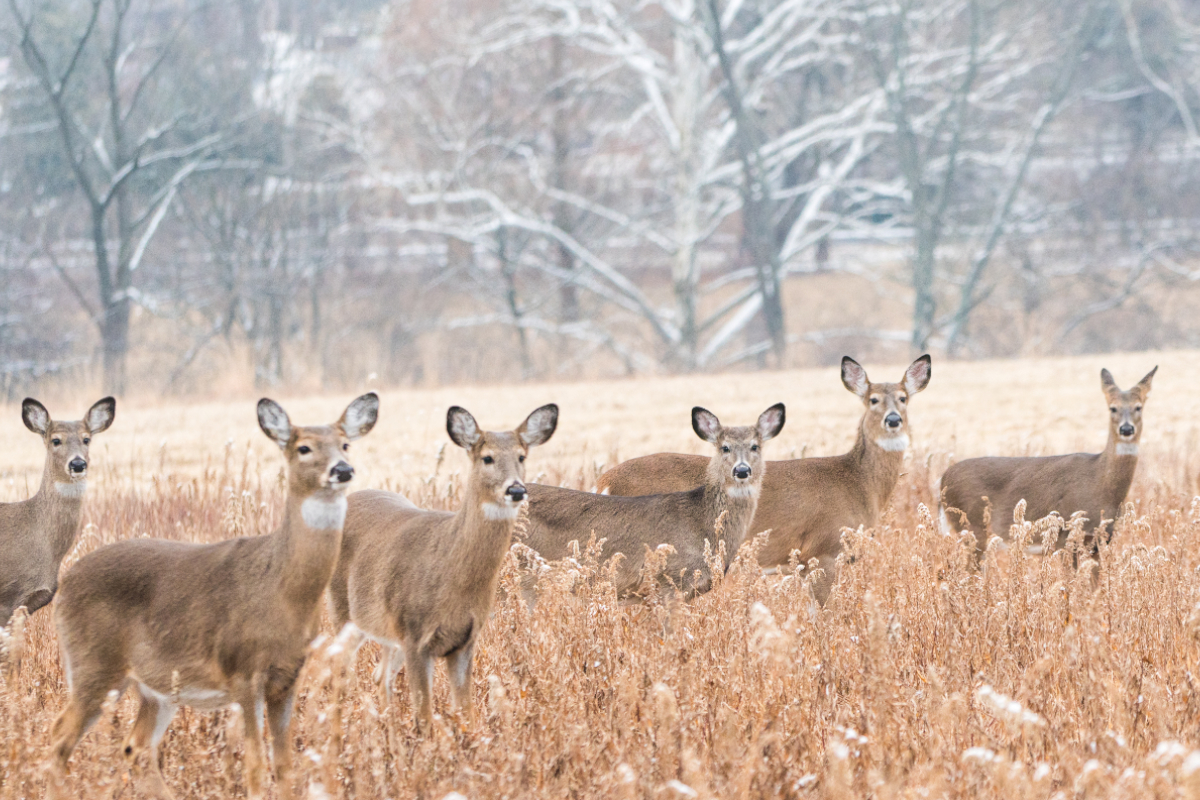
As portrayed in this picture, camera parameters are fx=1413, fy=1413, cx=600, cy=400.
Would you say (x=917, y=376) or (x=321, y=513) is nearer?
(x=321, y=513)

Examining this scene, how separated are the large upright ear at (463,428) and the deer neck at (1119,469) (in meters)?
4.71

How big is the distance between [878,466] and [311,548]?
15.3ft

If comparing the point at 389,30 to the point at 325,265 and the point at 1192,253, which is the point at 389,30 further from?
the point at 1192,253

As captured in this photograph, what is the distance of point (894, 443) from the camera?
27.4 feet

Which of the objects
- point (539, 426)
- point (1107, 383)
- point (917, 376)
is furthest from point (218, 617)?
point (1107, 383)

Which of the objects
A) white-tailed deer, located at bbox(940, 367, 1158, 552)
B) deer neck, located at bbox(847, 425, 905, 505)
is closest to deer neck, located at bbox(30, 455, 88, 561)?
deer neck, located at bbox(847, 425, 905, 505)

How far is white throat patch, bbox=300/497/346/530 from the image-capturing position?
454 centimetres

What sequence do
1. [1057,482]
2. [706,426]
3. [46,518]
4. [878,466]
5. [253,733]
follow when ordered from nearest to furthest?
[253,733] → [46,518] → [706,426] → [878,466] → [1057,482]

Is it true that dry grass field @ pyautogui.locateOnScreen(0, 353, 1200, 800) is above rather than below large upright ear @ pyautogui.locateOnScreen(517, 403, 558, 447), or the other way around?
below

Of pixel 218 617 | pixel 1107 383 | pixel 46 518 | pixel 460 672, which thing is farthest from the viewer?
pixel 1107 383

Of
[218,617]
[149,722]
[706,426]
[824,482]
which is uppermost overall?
[706,426]

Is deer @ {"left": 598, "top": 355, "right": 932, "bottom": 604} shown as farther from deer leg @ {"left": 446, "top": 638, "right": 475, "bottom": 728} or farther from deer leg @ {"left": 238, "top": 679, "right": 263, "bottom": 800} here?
Answer: deer leg @ {"left": 238, "top": 679, "right": 263, "bottom": 800}

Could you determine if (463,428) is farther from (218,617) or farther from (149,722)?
(149,722)

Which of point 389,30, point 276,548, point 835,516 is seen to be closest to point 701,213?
point 389,30
